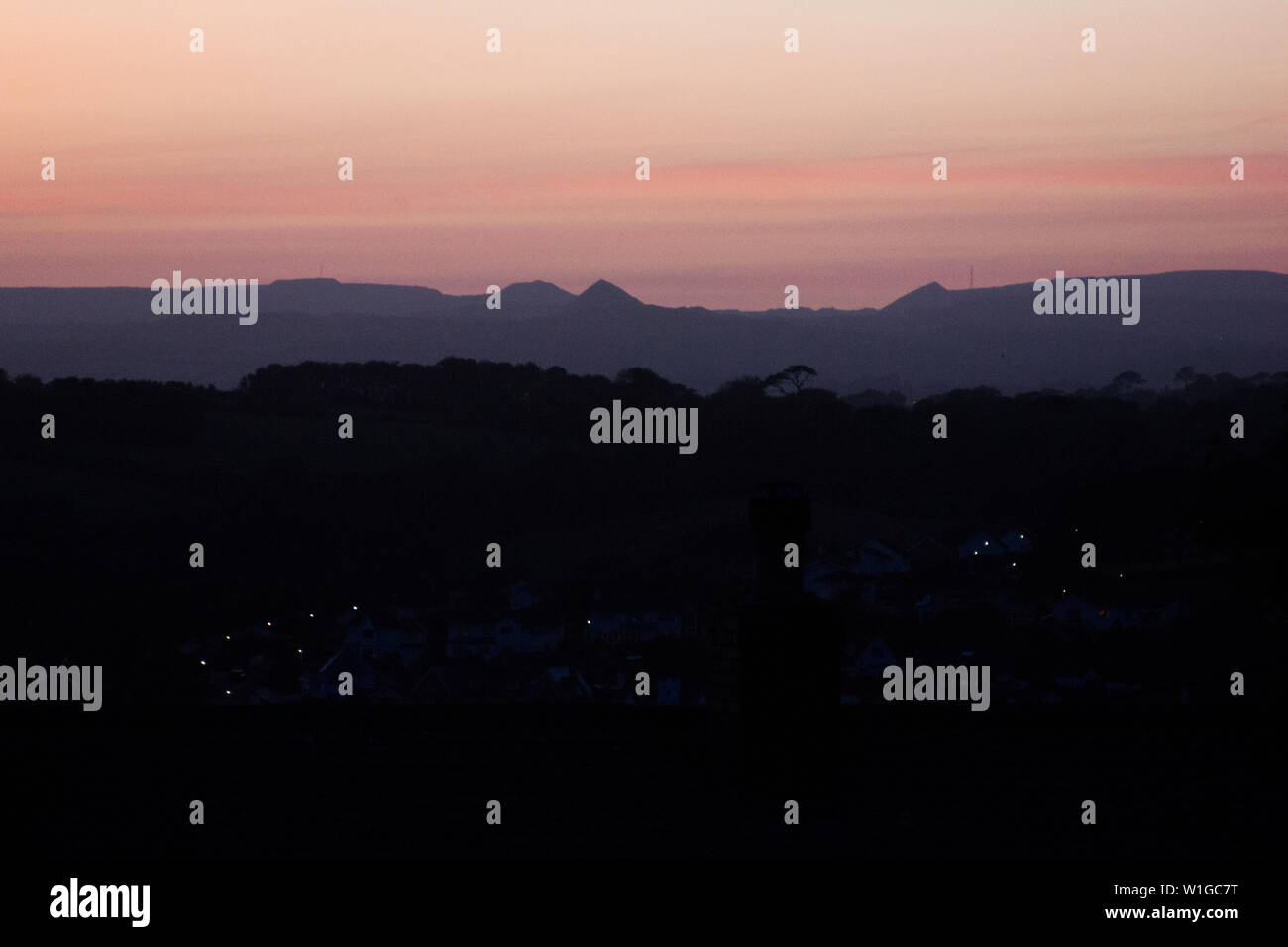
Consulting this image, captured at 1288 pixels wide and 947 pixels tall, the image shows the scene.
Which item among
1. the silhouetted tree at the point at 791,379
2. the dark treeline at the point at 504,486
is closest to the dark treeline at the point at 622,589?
the dark treeline at the point at 504,486

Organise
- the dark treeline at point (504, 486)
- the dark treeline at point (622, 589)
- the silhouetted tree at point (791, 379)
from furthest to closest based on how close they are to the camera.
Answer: the silhouetted tree at point (791, 379) → the dark treeline at point (504, 486) → the dark treeline at point (622, 589)

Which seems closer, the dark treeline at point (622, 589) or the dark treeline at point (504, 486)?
the dark treeline at point (622, 589)

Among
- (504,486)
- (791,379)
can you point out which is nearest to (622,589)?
(504,486)

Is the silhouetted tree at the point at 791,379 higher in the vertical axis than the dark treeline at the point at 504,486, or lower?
higher

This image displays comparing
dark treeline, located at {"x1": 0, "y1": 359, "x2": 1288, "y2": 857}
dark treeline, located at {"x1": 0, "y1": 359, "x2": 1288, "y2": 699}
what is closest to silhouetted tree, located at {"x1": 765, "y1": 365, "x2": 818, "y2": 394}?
dark treeline, located at {"x1": 0, "y1": 359, "x2": 1288, "y2": 699}

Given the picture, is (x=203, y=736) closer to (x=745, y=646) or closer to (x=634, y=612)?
(x=745, y=646)

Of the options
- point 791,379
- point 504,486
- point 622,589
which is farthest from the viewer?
point 791,379

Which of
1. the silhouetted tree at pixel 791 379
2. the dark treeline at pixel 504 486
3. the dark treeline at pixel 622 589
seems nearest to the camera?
the dark treeline at pixel 622 589

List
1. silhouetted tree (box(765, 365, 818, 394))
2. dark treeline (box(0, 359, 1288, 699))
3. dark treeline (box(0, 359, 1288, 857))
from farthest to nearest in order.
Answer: silhouetted tree (box(765, 365, 818, 394)) → dark treeline (box(0, 359, 1288, 699)) → dark treeline (box(0, 359, 1288, 857))

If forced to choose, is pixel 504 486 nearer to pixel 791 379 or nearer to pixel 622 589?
pixel 791 379

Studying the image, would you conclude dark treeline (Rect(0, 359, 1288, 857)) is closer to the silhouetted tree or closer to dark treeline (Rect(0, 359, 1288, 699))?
dark treeline (Rect(0, 359, 1288, 699))

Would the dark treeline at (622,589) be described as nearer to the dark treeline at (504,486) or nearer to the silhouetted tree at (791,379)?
the dark treeline at (504,486)

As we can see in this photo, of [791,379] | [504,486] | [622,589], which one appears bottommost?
[622,589]
